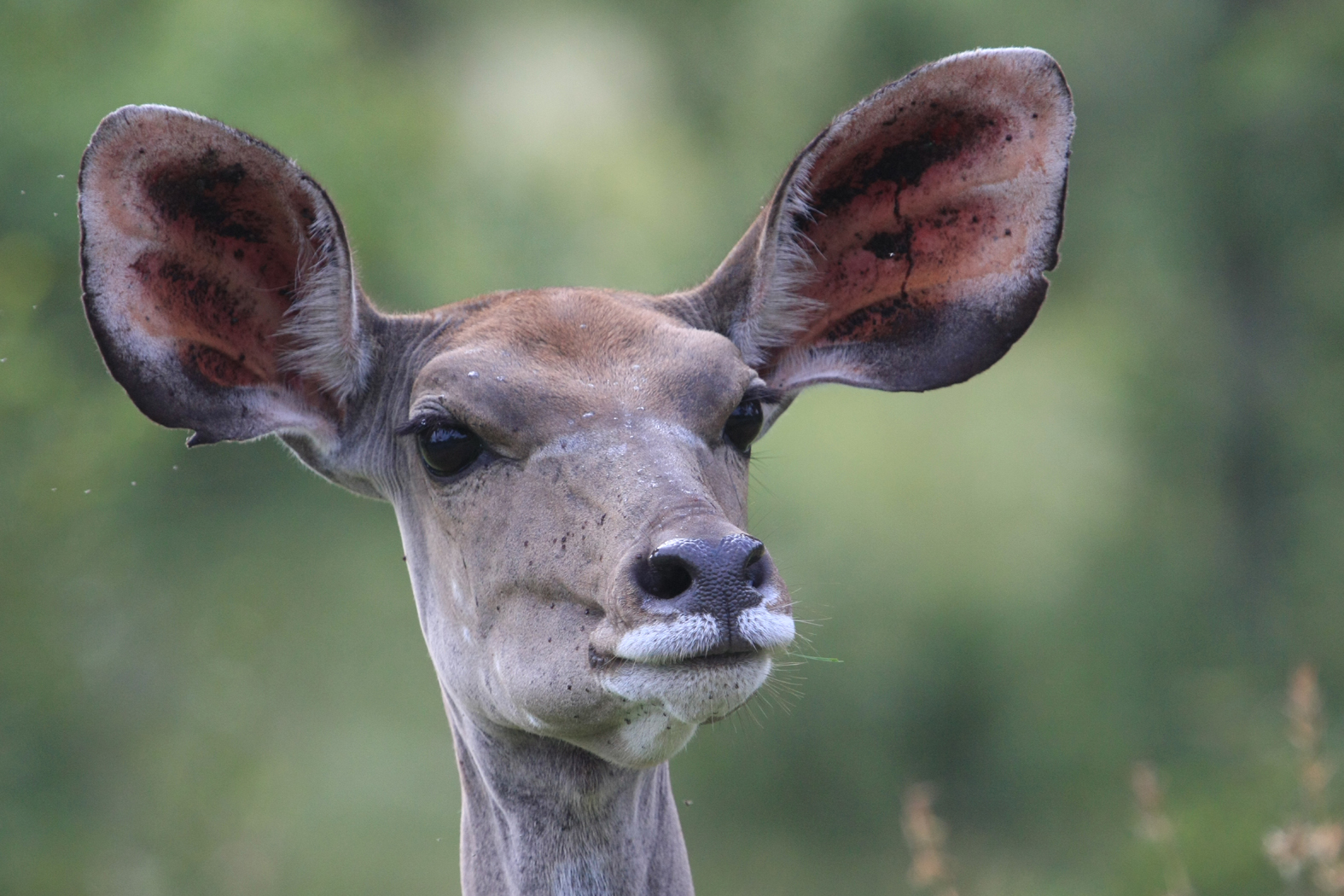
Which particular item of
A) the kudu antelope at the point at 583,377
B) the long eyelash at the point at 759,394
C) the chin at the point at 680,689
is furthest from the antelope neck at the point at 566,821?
the long eyelash at the point at 759,394

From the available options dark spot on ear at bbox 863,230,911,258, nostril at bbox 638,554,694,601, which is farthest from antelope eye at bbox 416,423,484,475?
dark spot on ear at bbox 863,230,911,258

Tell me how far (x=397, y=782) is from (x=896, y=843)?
8345 mm

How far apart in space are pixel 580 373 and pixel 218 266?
3.90 feet

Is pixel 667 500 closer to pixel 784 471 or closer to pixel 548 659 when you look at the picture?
pixel 548 659

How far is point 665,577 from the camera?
4.02 meters

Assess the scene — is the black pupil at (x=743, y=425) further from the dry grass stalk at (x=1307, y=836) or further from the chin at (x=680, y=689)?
the dry grass stalk at (x=1307, y=836)

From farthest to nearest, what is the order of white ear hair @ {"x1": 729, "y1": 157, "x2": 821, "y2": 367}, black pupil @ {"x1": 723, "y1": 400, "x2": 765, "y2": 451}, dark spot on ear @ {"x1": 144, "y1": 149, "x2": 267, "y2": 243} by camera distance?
1. white ear hair @ {"x1": 729, "y1": 157, "x2": 821, "y2": 367}
2. black pupil @ {"x1": 723, "y1": 400, "x2": 765, "y2": 451}
3. dark spot on ear @ {"x1": 144, "y1": 149, "x2": 267, "y2": 243}

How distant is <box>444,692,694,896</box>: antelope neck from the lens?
4.82 metres

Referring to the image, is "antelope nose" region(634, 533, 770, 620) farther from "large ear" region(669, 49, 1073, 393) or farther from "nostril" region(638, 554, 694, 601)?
"large ear" region(669, 49, 1073, 393)

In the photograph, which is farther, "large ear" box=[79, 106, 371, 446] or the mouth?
"large ear" box=[79, 106, 371, 446]

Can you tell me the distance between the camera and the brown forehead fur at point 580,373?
468cm

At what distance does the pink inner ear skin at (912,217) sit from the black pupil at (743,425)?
2.19ft

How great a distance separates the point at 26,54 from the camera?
21.9 metres

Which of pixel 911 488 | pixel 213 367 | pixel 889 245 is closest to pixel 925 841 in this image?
pixel 889 245
